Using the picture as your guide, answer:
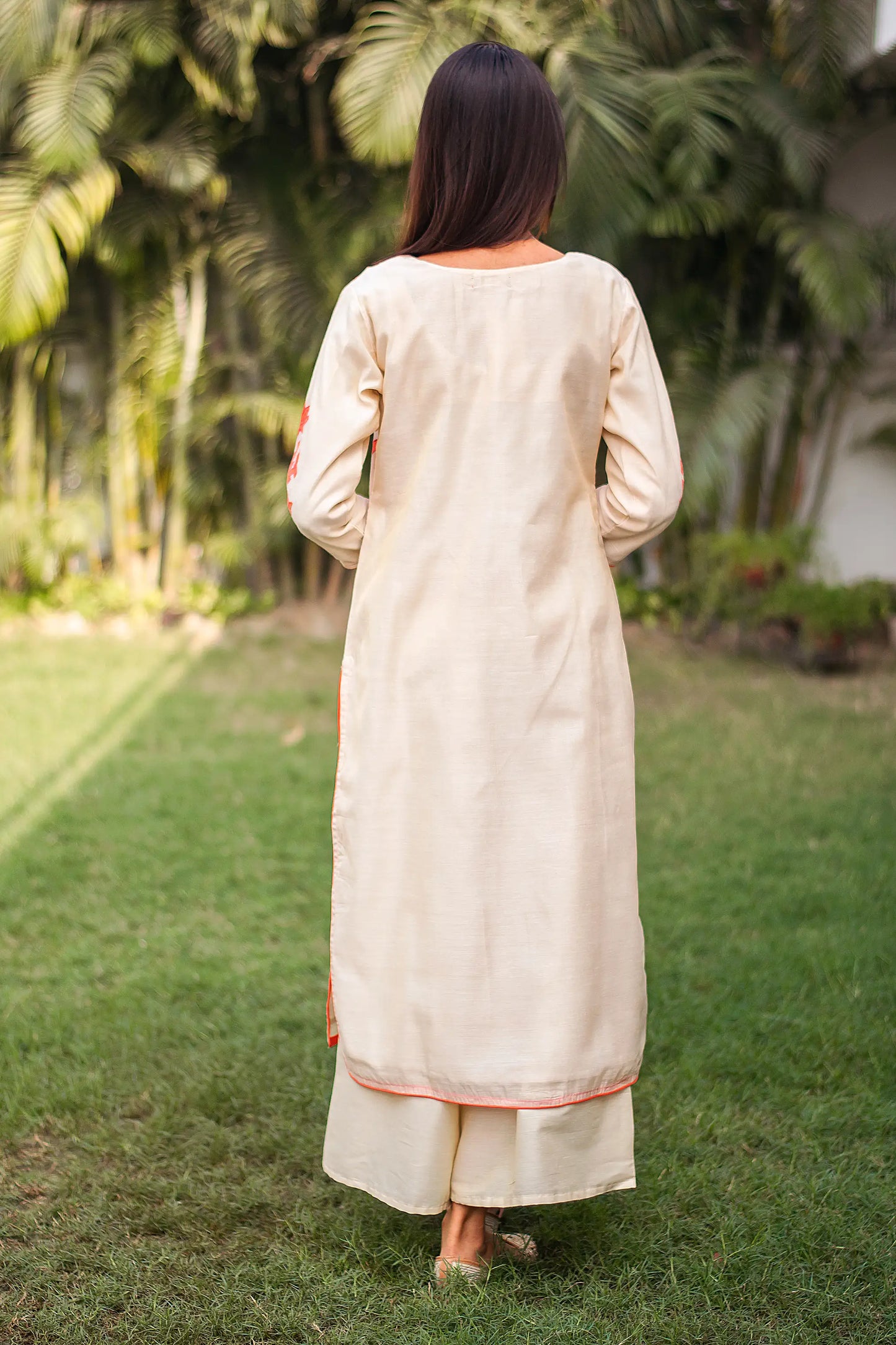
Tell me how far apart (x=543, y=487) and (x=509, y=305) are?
258mm

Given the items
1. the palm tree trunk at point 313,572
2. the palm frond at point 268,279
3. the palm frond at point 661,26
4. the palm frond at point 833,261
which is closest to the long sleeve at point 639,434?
the palm frond at point 833,261

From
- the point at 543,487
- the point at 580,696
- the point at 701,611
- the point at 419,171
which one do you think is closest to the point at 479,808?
the point at 580,696

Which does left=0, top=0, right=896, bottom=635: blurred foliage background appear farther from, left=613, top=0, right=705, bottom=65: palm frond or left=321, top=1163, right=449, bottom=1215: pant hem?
left=321, top=1163, right=449, bottom=1215: pant hem

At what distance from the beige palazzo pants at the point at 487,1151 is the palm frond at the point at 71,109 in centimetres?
519

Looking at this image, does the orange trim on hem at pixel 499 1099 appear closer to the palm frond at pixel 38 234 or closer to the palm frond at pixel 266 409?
the palm frond at pixel 266 409

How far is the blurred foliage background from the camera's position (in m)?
5.82

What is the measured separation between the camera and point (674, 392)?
6.56 meters

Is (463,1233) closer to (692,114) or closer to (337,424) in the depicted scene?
(337,424)

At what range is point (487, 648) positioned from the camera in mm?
1841

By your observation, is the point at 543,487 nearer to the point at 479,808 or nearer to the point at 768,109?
the point at 479,808

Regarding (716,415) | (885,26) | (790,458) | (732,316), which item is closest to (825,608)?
(716,415)

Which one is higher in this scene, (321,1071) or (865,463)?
(865,463)

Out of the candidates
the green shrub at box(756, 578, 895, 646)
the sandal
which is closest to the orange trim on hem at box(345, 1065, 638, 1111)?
the sandal

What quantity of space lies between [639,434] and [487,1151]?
42.3 inches
